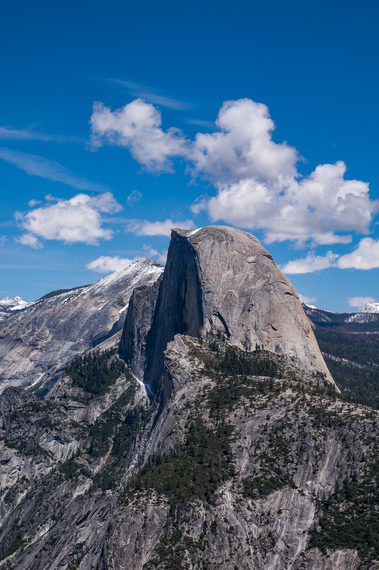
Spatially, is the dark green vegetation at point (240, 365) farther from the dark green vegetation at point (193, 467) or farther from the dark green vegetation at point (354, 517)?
the dark green vegetation at point (354, 517)

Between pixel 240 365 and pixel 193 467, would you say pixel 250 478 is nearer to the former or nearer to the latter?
pixel 193 467

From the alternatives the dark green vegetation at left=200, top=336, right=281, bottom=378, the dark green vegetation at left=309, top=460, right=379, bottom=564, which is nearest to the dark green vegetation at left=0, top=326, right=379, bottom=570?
the dark green vegetation at left=309, top=460, right=379, bottom=564

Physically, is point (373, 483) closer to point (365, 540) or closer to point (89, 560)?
point (365, 540)

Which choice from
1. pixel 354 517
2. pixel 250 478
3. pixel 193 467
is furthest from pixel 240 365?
pixel 354 517

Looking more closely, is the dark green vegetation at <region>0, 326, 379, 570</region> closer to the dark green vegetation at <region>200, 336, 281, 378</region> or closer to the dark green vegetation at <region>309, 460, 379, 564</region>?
the dark green vegetation at <region>309, 460, 379, 564</region>

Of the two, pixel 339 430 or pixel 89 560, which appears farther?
pixel 89 560

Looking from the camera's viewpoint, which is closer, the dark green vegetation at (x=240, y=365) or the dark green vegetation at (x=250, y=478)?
the dark green vegetation at (x=250, y=478)

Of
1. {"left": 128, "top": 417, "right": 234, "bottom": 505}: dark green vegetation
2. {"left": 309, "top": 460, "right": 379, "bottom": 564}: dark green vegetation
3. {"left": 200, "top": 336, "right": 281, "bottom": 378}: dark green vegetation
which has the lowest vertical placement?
{"left": 309, "top": 460, "right": 379, "bottom": 564}: dark green vegetation

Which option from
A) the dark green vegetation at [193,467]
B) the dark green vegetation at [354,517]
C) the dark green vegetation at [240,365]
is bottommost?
the dark green vegetation at [354,517]

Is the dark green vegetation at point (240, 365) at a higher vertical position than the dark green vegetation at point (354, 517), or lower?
higher

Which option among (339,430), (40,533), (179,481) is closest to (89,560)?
(179,481)

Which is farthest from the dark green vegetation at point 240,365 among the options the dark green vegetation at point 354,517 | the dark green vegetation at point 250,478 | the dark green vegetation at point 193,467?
the dark green vegetation at point 354,517
